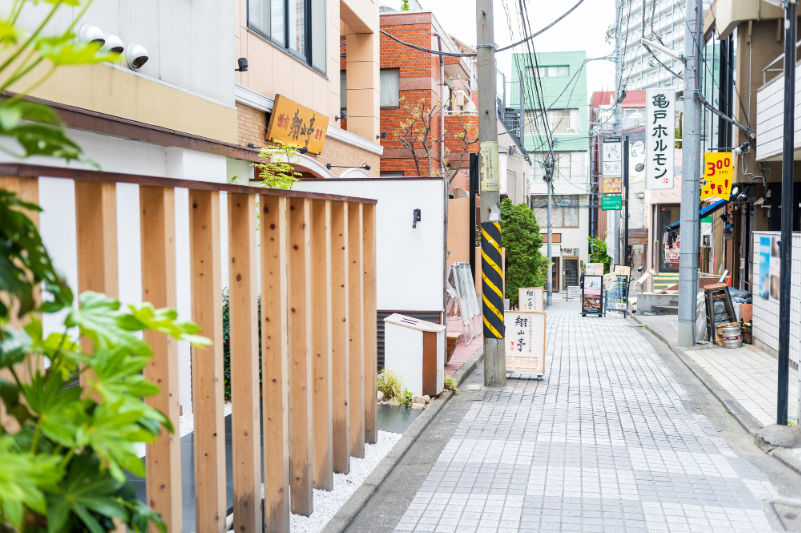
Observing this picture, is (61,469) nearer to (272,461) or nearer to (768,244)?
(272,461)

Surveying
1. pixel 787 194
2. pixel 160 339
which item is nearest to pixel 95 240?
pixel 160 339

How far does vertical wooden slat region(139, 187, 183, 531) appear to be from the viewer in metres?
3.49

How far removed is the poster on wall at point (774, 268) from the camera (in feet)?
37.4

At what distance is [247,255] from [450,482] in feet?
9.45

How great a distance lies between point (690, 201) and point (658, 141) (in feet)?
8.95

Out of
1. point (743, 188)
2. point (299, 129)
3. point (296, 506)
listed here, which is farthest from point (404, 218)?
point (743, 188)

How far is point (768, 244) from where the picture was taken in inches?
478

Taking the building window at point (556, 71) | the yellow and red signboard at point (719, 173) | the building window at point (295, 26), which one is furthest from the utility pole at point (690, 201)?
the building window at point (556, 71)

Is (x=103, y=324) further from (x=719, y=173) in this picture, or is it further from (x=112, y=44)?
(x=719, y=173)

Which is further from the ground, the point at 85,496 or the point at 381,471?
the point at 85,496

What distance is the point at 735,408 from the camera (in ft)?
27.9

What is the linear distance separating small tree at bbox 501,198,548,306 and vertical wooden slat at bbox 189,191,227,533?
20.9 metres

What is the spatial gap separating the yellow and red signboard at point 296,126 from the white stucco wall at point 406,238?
1411mm

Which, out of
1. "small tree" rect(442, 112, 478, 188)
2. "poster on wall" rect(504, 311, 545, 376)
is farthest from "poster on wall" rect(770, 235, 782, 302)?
"small tree" rect(442, 112, 478, 188)
